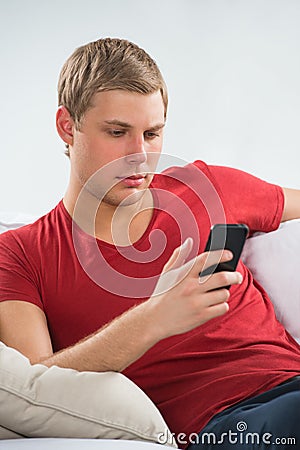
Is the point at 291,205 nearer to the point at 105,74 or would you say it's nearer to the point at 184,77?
the point at 105,74

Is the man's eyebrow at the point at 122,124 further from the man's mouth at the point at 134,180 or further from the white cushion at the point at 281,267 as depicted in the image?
the white cushion at the point at 281,267

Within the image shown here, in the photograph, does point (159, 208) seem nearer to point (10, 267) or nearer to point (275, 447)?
point (10, 267)

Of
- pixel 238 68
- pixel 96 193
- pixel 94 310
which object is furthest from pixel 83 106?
pixel 238 68

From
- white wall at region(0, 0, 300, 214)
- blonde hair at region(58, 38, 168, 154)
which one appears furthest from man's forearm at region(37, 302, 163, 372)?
white wall at region(0, 0, 300, 214)

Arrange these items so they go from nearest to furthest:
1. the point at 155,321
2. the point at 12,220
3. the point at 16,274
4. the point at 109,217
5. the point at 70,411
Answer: the point at 70,411 → the point at 155,321 → the point at 16,274 → the point at 109,217 → the point at 12,220

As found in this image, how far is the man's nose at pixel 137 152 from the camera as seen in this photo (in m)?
1.58

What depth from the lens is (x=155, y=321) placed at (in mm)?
1192

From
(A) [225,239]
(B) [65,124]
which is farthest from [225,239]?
(B) [65,124]

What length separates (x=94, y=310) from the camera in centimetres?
153

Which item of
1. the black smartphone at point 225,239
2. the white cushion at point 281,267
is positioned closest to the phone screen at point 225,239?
the black smartphone at point 225,239

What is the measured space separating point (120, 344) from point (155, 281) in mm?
360

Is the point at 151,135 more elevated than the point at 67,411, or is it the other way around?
the point at 151,135

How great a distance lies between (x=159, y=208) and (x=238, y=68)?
107cm

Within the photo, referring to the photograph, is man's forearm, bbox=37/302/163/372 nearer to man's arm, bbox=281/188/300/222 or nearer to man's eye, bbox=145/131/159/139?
man's eye, bbox=145/131/159/139
